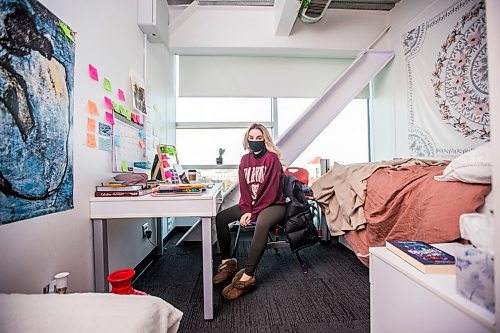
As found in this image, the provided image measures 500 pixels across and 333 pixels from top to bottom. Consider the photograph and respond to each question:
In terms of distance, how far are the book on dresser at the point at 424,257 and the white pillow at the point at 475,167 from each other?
1.80ft

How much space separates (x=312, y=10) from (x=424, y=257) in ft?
8.40

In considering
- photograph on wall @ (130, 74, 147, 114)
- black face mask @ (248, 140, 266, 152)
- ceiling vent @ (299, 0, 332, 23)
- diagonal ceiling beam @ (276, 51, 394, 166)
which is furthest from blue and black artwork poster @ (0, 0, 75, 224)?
ceiling vent @ (299, 0, 332, 23)

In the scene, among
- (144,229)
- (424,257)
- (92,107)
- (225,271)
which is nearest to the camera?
(424,257)

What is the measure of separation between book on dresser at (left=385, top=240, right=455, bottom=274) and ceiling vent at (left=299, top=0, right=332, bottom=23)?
230 cm

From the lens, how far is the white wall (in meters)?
0.88

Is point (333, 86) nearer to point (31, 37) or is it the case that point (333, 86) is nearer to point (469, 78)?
point (469, 78)

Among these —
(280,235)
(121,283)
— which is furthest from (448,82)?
(121,283)

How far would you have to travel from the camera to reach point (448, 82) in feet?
7.08

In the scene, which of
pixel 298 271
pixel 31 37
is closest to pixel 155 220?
pixel 298 271

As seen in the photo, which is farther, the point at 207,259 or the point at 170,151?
the point at 170,151

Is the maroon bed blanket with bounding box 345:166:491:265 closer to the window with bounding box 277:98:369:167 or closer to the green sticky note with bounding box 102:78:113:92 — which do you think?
the window with bounding box 277:98:369:167

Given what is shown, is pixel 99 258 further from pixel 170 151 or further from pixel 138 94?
pixel 138 94

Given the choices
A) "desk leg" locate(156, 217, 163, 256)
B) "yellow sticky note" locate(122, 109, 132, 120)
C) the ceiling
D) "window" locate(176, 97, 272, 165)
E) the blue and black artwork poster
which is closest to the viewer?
the blue and black artwork poster

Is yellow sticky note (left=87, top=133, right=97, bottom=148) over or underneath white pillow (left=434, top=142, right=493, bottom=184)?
over
